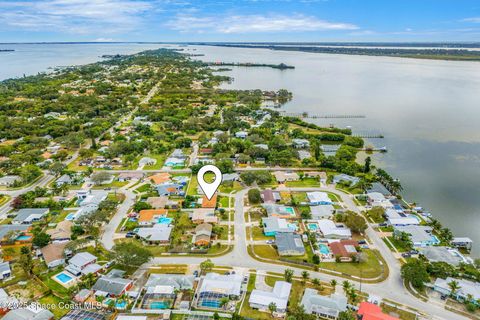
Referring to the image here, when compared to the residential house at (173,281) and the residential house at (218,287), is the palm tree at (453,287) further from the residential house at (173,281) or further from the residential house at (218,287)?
the residential house at (173,281)

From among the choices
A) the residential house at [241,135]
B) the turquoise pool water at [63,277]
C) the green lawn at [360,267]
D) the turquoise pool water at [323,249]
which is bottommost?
the turquoise pool water at [63,277]

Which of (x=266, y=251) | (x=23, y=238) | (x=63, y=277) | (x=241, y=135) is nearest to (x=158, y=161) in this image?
(x=241, y=135)

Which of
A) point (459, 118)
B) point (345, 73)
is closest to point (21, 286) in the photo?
point (459, 118)

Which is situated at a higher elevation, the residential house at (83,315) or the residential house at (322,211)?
the residential house at (322,211)

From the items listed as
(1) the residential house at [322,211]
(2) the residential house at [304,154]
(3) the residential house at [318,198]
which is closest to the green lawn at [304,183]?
(3) the residential house at [318,198]

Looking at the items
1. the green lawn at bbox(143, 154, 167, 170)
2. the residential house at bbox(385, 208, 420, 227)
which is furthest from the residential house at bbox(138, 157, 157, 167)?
the residential house at bbox(385, 208, 420, 227)

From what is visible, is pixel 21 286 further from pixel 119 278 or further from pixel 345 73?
pixel 345 73
